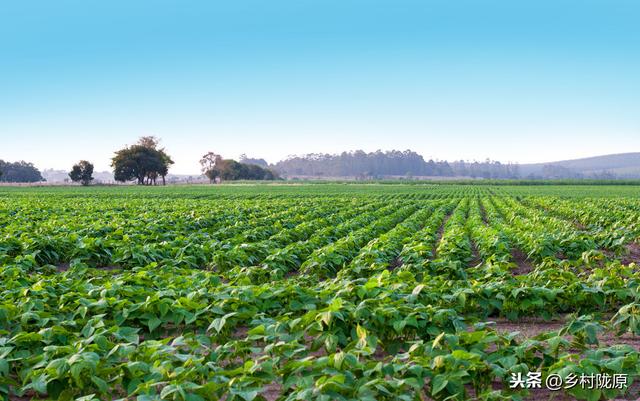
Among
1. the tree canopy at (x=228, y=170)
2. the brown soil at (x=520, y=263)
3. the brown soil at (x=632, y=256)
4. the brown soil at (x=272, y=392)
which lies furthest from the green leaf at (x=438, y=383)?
the tree canopy at (x=228, y=170)

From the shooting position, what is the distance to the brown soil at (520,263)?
448 inches

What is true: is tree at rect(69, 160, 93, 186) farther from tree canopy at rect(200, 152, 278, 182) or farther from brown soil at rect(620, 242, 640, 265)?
brown soil at rect(620, 242, 640, 265)

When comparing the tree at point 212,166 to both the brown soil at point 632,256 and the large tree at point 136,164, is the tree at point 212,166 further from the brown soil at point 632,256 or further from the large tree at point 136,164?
the brown soil at point 632,256

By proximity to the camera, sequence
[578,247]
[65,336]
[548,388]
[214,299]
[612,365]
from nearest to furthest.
Answer: [612,365] < [548,388] < [65,336] < [214,299] < [578,247]

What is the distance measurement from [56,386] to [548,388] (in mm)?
4084

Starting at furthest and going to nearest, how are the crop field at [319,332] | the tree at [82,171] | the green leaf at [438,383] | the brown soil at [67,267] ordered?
the tree at [82,171] < the brown soil at [67,267] < the crop field at [319,332] < the green leaf at [438,383]

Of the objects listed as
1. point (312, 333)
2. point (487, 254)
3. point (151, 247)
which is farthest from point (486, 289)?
point (151, 247)

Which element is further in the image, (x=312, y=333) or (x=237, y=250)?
(x=237, y=250)

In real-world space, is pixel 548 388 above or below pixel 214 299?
below

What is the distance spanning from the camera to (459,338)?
4.84 metres

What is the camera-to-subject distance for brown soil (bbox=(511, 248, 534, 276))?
37.3 ft

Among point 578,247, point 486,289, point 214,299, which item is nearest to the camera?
point 214,299

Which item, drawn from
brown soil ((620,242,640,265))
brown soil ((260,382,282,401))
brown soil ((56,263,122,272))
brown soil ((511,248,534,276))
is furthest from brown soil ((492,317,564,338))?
brown soil ((56,263,122,272))

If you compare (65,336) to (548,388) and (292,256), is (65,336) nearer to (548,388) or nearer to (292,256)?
(548,388)
